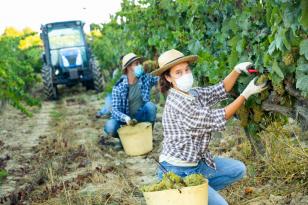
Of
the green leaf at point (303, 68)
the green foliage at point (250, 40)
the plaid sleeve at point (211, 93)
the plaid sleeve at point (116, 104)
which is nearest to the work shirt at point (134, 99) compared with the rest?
the plaid sleeve at point (116, 104)

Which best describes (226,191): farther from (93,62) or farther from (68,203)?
(93,62)

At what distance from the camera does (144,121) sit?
7.74m

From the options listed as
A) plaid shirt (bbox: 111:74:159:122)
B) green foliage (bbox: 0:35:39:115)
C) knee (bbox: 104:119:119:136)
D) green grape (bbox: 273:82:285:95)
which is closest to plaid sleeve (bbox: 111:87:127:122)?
plaid shirt (bbox: 111:74:159:122)

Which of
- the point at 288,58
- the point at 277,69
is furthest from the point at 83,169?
the point at 288,58

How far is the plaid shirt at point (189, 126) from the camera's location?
3.82m

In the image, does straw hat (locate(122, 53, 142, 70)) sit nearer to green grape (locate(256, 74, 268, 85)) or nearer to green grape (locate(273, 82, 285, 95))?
green grape (locate(256, 74, 268, 85))

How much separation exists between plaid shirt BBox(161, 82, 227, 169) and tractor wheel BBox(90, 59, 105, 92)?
12470mm

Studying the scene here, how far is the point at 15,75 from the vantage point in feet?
33.7

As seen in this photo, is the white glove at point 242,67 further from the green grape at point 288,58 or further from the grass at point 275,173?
the grass at point 275,173

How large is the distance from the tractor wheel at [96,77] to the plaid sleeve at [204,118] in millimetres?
12654

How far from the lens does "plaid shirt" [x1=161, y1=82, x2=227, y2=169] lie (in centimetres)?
382

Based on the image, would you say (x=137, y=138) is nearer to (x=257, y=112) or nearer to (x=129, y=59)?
(x=129, y=59)

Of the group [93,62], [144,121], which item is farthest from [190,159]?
[93,62]

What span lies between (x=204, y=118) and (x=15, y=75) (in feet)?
23.3
